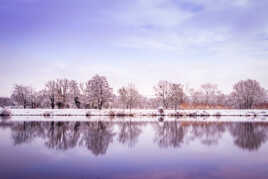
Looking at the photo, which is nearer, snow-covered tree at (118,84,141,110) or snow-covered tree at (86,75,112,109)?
snow-covered tree at (86,75,112,109)

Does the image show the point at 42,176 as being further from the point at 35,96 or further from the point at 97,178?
the point at 35,96

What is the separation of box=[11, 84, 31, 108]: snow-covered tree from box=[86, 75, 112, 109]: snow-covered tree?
2850 cm

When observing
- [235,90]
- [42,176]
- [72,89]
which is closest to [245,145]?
[42,176]

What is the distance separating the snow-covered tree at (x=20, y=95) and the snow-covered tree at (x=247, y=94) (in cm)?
6584

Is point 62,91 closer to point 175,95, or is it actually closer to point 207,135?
point 175,95

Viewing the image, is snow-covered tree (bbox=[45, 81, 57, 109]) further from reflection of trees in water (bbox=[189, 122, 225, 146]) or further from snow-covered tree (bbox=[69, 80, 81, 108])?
reflection of trees in water (bbox=[189, 122, 225, 146])

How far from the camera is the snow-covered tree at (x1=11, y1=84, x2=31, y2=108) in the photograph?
79.3 m

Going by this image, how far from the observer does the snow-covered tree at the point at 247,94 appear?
7525cm

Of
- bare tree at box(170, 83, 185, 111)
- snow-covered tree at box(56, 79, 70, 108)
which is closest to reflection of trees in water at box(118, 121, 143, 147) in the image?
bare tree at box(170, 83, 185, 111)

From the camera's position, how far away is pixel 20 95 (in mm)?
79812

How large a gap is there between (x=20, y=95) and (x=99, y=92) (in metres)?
33.2

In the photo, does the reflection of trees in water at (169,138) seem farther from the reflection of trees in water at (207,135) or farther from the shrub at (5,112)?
the shrub at (5,112)

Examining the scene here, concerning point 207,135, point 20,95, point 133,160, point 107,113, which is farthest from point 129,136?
point 20,95

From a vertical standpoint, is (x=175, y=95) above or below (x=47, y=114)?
above
